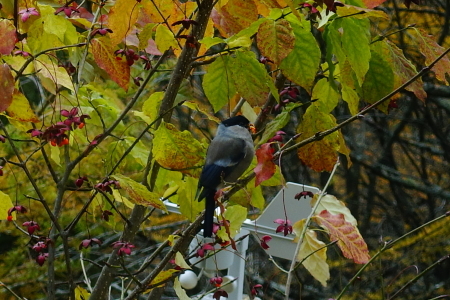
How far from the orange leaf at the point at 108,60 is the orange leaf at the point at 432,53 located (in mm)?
386

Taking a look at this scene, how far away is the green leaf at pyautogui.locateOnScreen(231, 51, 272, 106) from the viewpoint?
745mm

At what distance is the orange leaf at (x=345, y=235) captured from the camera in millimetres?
754

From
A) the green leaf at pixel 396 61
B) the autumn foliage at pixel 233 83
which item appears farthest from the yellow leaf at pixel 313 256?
the green leaf at pixel 396 61

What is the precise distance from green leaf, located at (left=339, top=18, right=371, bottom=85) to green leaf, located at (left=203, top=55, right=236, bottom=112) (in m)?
0.17

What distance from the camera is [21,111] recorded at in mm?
800

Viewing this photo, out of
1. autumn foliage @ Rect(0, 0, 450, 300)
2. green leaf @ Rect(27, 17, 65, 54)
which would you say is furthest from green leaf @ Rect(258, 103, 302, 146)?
green leaf @ Rect(27, 17, 65, 54)

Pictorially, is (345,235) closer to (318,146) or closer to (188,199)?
(318,146)

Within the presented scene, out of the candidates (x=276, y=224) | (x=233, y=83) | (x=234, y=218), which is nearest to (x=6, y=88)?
(x=233, y=83)

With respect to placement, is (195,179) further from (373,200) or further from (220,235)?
(373,200)

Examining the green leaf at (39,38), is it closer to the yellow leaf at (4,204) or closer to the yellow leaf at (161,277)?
the yellow leaf at (4,204)

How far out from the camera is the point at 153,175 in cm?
94

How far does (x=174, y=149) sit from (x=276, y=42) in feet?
0.68

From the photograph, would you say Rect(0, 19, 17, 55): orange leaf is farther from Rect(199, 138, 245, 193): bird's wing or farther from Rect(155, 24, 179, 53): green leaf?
Rect(199, 138, 245, 193): bird's wing

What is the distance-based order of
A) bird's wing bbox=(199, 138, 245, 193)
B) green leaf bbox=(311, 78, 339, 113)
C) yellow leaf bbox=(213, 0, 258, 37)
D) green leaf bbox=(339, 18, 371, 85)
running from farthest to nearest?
bird's wing bbox=(199, 138, 245, 193)
green leaf bbox=(311, 78, 339, 113)
yellow leaf bbox=(213, 0, 258, 37)
green leaf bbox=(339, 18, 371, 85)
